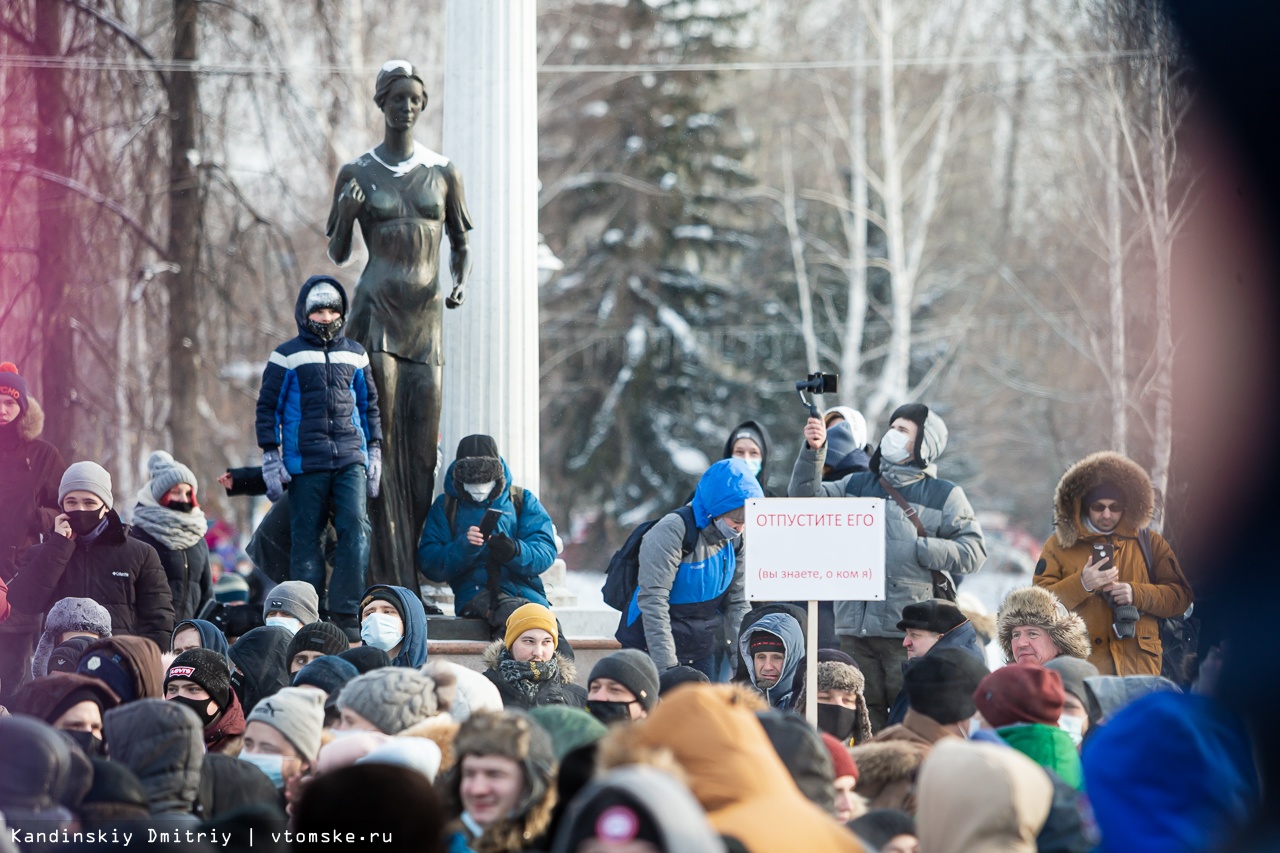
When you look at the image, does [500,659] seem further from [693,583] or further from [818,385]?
[818,385]

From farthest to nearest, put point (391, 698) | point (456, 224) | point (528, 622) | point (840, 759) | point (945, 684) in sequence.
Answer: point (456, 224) < point (528, 622) < point (945, 684) < point (391, 698) < point (840, 759)

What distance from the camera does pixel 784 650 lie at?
8.30m

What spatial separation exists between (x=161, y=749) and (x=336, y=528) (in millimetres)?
4235

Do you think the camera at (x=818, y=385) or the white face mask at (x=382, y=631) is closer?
the white face mask at (x=382, y=631)

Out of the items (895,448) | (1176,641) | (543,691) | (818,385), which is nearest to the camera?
(543,691)

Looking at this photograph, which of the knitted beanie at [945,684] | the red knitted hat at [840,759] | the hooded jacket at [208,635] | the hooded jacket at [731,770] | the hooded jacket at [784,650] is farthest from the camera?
the hooded jacket at [784,650]

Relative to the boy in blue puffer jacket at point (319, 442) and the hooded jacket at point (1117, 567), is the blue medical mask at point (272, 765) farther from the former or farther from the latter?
the hooded jacket at point (1117, 567)

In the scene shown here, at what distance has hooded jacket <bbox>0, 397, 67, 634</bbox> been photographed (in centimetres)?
970

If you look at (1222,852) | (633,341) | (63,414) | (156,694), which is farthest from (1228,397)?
(633,341)

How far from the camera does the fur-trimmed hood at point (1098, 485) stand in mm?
8766

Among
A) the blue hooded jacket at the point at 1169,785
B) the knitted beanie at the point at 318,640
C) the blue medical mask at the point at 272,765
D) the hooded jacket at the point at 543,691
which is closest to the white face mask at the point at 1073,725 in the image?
the blue hooded jacket at the point at 1169,785

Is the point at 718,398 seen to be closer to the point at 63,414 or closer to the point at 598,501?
the point at 598,501

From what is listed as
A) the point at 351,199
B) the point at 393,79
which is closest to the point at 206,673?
the point at 351,199

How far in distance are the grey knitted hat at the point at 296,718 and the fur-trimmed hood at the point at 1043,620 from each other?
3.19 metres
